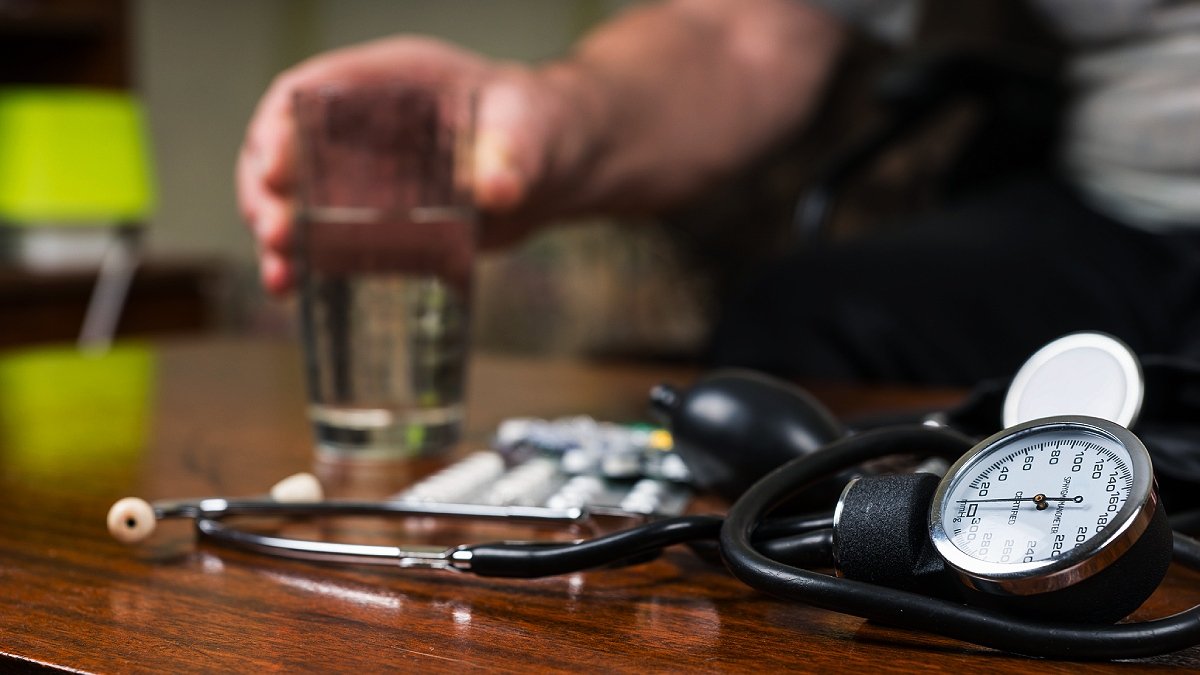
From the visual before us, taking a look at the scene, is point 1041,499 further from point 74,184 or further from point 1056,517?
point 74,184

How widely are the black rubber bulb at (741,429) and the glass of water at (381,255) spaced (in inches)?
6.5

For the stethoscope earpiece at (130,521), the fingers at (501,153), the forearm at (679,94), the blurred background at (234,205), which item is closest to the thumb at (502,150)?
the fingers at (501,153)

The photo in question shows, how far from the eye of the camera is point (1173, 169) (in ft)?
3.12

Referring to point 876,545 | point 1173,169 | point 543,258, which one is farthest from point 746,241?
point 876,545

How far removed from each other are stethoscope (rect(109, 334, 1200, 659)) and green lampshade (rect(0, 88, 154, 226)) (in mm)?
1978

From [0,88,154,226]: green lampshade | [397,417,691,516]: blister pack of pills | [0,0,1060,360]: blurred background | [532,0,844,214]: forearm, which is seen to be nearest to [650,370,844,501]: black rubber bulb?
[397,417,691,516]: blister pack of pills

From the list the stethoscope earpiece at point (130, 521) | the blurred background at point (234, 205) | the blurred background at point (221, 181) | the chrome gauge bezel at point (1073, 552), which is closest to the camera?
the chrome gauge bezel at point (1073, 552)

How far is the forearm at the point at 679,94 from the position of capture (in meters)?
0.95

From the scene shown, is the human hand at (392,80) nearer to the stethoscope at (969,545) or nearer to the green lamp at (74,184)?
the stethoscope at (969,545)

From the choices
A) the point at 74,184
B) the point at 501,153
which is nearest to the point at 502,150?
the point at 501,153

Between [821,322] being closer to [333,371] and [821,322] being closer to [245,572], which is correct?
[333,371]

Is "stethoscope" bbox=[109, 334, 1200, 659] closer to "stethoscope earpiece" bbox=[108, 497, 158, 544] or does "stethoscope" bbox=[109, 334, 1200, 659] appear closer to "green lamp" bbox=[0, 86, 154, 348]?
"stethoscope earpiece" bbox=[108, 497, 158, 544]

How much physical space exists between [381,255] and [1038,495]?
34 centimetres

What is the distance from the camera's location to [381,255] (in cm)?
56
